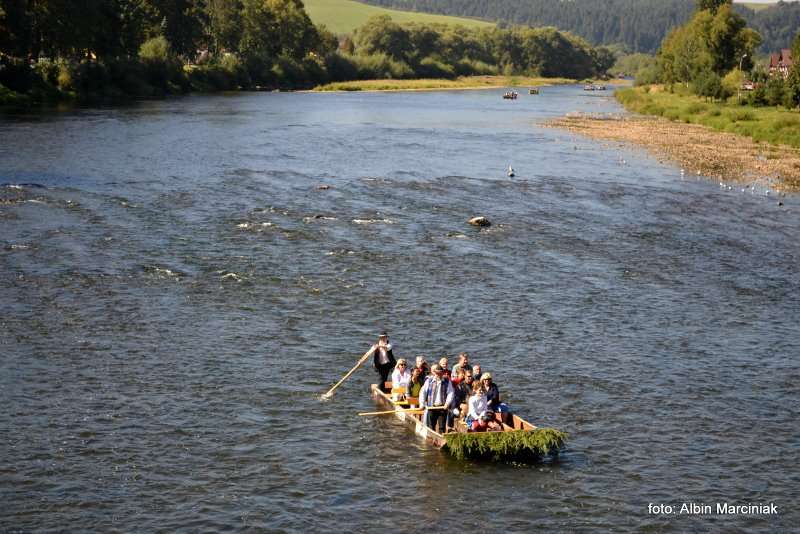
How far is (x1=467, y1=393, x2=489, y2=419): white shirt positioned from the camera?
26500 mm

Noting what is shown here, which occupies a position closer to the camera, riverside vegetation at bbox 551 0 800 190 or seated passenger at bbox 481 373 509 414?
seated passenger at bbox 481 373 509 414

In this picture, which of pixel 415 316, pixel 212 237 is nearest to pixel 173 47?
pixel 212 237

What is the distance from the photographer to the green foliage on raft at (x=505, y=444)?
25.5m

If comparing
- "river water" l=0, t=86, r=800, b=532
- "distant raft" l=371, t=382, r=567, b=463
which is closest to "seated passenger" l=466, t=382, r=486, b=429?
"distant raft" l=371, t=382, r=567, b=463

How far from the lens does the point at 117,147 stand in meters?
79.6

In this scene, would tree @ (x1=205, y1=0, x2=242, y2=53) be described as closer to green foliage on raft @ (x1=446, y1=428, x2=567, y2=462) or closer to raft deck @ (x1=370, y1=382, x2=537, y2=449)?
raft deck @ (x1=370, y1=382, x2=537, y2=449)

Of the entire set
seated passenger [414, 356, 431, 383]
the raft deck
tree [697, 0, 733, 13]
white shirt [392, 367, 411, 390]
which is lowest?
the raft deck

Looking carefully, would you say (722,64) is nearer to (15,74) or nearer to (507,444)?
(15,74)

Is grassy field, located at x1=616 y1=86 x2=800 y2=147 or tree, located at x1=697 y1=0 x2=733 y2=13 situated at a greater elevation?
tree, located at x1=697 y1=0 x2=733 y2=13

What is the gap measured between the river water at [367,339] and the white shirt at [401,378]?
1.08 meters

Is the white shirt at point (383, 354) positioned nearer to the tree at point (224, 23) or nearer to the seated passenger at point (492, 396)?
the seated passenger at point (492, 396)

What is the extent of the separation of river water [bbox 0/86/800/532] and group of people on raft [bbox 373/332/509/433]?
112cm

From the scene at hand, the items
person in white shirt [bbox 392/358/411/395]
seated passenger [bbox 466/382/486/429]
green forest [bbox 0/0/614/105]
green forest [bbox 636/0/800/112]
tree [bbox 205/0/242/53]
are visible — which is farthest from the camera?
tree [bbox 205/0/242/53]

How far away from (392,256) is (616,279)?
34.2 feet
